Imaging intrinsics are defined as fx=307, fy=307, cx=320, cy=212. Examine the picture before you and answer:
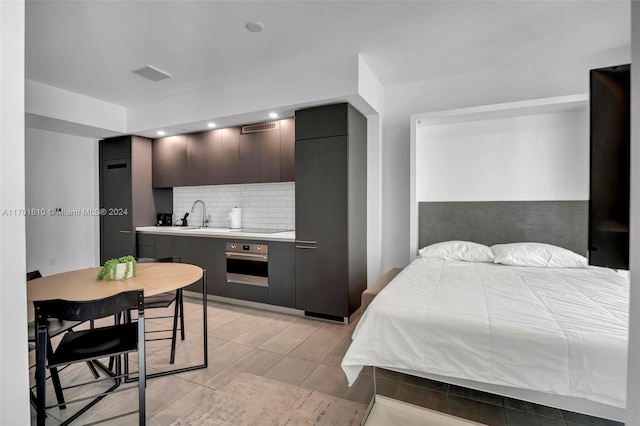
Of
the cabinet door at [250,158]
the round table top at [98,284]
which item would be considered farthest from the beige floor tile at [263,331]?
the cabinet door at [250,158]

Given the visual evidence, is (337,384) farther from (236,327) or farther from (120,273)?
(120,273)

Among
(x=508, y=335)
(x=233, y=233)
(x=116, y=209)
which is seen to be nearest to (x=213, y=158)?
(x=233, y=233)

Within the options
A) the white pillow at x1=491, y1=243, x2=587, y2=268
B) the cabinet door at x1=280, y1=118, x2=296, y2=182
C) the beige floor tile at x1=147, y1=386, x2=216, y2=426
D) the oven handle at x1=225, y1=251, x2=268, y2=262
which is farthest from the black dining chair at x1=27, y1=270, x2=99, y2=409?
the white pillow at x1=491, y1=243, x2=587, y2=268

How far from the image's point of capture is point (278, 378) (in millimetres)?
2314

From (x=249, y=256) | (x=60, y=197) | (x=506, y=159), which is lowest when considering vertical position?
(x=249, y=256)

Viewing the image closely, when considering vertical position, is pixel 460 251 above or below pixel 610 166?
below

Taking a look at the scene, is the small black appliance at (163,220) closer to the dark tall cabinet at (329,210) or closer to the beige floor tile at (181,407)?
the dark tall cabinet at (329,210)

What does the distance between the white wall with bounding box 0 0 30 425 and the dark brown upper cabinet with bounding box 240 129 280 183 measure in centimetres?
294

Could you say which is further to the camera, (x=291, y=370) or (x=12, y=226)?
(x=291, y=370)

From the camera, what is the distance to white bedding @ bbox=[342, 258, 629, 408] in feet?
4.73

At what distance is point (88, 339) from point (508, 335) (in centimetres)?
233

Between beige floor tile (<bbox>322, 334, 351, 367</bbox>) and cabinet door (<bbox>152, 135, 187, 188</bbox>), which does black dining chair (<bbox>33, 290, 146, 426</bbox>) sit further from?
cabinet door (<bbox>152, 135, 187, 188</bbox>)

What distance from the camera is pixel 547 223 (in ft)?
10.8

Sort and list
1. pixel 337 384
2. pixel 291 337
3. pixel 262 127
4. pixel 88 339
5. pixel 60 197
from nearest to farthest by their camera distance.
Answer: pixel 88 339, pixel 337 384, pixel 291 337, pixel 262 127, pixel 60 197
